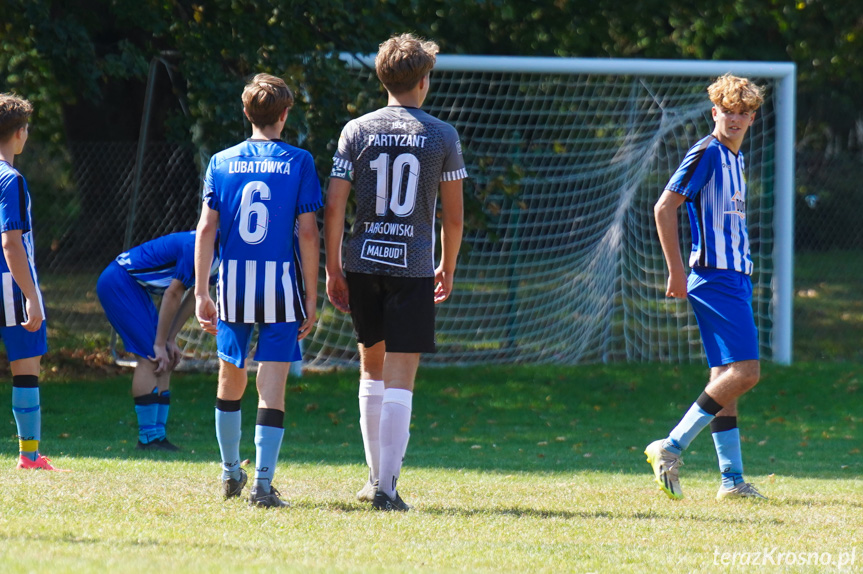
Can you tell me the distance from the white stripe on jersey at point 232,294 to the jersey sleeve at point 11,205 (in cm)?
156

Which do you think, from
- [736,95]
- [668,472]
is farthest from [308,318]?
[736,95]

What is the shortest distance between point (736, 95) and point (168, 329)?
3.87 meters

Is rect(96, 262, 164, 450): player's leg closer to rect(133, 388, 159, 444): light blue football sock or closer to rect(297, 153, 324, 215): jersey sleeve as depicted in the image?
rect(133, 388, 159, 444): light blue football sock

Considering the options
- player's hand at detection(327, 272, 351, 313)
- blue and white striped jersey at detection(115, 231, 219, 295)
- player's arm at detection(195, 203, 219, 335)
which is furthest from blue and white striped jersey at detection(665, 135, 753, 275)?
blue and white striped jersey at detection(115, 231, 219, 295)

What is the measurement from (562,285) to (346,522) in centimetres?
807

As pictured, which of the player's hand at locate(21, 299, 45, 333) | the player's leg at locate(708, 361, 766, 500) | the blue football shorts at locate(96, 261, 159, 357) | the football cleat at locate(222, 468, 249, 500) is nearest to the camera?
the football cleat at locate(222, 468, 249, 500)

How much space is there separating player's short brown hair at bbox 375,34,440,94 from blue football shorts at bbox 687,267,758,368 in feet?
5.93

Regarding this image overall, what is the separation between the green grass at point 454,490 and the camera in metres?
3.85

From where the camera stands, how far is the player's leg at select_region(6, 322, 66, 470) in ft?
19.4

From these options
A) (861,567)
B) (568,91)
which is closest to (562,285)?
(568,91)

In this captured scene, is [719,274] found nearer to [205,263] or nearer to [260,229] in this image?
[260,229]

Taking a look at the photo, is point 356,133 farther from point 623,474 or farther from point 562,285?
point 562,285

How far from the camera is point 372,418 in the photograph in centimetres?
496

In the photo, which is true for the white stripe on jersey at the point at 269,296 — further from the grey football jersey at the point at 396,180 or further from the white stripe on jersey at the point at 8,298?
the white stripe on jersey at the point at 8,298
